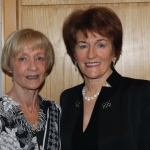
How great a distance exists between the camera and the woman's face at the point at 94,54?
1.76 m

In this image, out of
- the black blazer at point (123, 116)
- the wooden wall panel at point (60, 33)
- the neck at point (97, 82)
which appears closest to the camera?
the black blazer at point (123, 116)

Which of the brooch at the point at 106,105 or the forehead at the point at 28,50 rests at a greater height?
the forehead at the point at 28,50

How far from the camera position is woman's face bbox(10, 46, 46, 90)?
182 cm

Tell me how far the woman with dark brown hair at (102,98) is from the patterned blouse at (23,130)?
7cm

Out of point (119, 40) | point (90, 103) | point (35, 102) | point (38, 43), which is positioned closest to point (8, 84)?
point (35, 102)

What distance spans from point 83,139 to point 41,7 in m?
0.98

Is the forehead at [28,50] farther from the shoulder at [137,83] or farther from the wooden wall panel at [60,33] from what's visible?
the shoulder at [137,83]

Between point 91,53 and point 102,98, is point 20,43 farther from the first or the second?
point 102,98

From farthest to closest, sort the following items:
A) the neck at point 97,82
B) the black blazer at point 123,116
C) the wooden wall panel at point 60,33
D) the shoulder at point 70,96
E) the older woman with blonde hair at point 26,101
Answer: the wooden wall panel at point 60,33 → the shoulder at point 70,96 → the neck at point 97,82 → the older woman with blonde hair at point 26,101 → the black blazer at point 123,116

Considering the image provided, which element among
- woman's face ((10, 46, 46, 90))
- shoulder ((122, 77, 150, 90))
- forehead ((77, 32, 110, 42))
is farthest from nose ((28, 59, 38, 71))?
shoulder ((122, 77, 150, 90))

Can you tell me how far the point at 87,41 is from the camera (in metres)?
1.78

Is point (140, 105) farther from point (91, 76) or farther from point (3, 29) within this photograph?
point (3, 29)

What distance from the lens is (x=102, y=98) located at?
1.79 metres

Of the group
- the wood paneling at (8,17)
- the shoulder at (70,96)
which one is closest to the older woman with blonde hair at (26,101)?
the shoulder at (70,96)
